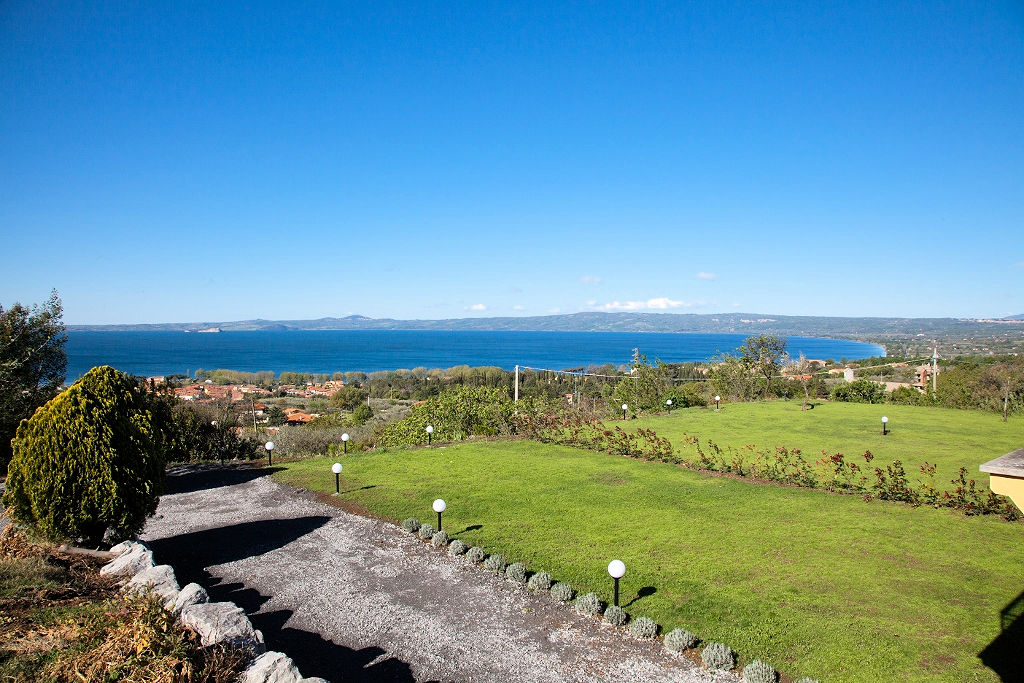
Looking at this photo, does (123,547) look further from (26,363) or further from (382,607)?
(26,363)

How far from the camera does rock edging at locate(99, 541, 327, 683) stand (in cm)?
388

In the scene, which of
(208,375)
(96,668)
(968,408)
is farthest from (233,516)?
(208,375)

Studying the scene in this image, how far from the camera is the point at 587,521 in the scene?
25.9ft

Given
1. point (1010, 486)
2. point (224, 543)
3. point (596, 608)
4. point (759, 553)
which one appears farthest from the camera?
point (224, 543)

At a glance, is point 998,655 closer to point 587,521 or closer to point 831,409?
point 587,521

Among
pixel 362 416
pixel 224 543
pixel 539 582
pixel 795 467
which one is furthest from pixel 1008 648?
pixel 362 416

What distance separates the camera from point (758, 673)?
166 inches

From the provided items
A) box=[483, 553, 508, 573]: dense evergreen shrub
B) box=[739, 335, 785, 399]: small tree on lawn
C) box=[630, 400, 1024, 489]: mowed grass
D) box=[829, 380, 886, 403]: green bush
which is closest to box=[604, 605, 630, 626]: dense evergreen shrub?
box=[483, 553, 508, 573]: dense evergreen shrub

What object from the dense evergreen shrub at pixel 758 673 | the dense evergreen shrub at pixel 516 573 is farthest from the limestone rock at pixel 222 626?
the dense evergreen shrub at pixel 758 673

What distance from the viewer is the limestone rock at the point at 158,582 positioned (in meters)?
5.20

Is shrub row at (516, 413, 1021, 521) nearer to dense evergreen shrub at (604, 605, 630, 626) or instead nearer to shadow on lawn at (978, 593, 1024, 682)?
shadow on lawn at (978, 593, 1024, 682)

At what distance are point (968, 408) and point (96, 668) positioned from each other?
836 inches

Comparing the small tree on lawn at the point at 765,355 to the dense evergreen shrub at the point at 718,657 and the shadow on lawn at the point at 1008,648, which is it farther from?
the dense evergreen shrub at the point at 718,657

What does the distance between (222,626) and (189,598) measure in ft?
2.57
